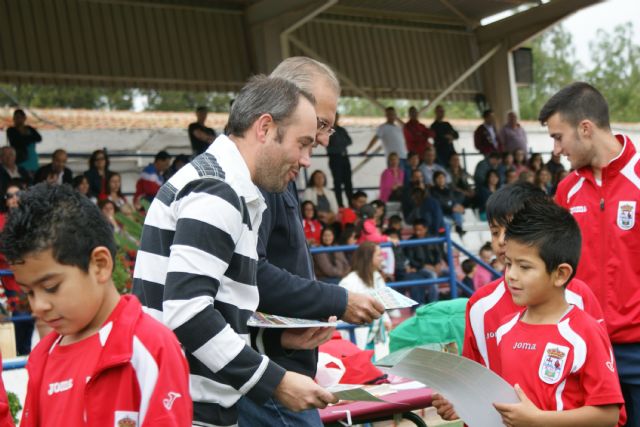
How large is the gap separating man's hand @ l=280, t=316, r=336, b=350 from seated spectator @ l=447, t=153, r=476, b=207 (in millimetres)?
13985

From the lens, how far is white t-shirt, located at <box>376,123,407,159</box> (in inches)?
664

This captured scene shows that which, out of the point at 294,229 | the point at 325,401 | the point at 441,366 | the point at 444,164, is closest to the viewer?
the point at 325,401

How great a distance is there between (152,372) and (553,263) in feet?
4.94

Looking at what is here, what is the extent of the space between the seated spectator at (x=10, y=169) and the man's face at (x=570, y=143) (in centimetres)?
908

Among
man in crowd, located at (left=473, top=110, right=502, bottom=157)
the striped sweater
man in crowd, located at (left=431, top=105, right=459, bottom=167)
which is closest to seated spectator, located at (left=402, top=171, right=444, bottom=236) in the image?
man in crowd, located at (left=431, top=105, right=459, bottom=167)

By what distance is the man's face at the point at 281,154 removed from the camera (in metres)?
2.78

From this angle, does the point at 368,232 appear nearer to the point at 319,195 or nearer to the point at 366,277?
the point at 319,195

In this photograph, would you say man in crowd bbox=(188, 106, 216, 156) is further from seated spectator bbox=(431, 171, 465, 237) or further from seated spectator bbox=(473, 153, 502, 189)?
seated spectator bbox=(473, 153, 502, 189)

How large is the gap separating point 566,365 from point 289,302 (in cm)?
90

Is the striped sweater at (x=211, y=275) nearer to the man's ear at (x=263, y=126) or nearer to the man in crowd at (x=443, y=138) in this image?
the man's ear at (x=263, y=126)

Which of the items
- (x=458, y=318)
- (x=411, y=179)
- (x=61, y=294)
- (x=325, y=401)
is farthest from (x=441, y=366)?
(x=411, y=179)

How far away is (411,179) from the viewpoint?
16203mm

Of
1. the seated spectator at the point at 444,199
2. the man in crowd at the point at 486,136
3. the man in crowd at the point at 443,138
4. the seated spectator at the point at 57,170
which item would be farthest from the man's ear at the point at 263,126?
the man in crowd at the point at 486,136

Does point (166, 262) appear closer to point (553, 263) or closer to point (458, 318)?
point (553, 263)
